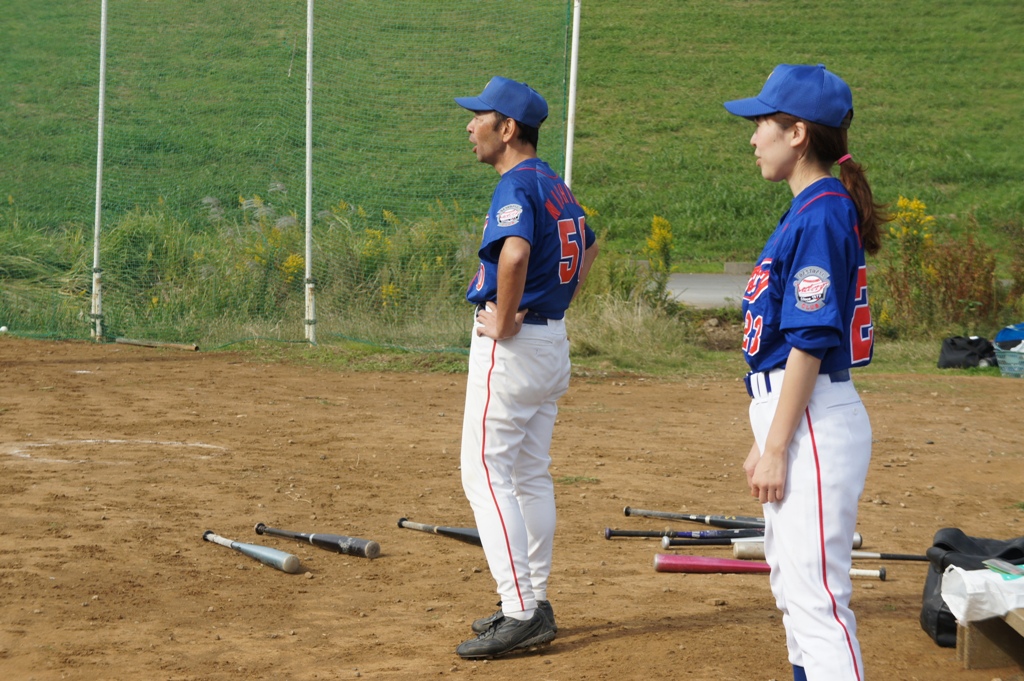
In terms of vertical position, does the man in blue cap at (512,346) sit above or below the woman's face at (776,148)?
below

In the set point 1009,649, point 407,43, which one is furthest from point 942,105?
point 1009,649

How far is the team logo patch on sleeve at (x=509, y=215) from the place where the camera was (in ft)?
12.6

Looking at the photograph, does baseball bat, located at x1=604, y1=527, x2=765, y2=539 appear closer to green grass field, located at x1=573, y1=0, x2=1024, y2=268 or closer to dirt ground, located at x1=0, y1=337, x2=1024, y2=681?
dirt ground, located at x1=0, y1=337, x2=1024, y2=681

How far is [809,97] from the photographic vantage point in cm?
282

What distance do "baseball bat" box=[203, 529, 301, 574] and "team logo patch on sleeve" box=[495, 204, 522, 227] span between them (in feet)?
6.80

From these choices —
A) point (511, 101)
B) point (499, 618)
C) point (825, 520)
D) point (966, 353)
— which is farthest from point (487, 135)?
point (966, 353)

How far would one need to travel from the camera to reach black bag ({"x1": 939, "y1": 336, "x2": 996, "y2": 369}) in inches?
432

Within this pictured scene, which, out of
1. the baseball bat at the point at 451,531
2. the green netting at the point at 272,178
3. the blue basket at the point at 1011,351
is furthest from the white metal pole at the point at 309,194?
the blue basket at the point at 1011,351

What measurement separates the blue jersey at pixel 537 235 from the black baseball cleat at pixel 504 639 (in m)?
1.14

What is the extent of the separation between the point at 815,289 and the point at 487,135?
1697 mm

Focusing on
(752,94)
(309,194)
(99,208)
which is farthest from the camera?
(752,94)

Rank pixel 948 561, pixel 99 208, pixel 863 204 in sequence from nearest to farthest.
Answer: pixel 863 204 < pixel 948 561 < pixel 99 208

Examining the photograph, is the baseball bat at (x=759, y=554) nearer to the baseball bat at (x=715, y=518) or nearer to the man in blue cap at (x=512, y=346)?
the baseball bat at (x=715, y=518)

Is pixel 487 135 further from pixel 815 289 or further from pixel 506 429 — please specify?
pixel 815 289
